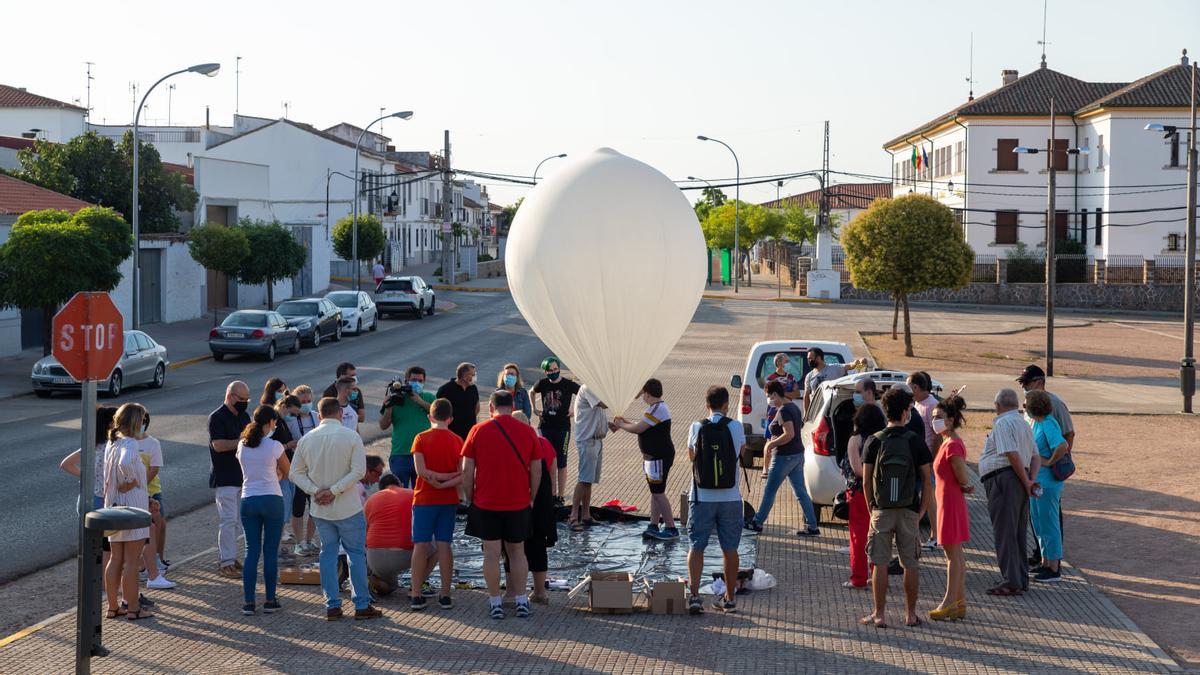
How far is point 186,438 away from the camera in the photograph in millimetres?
19641

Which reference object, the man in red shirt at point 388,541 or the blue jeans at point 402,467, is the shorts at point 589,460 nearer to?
the blue jeans at point 402,467

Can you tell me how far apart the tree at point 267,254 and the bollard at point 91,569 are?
34.7 metres

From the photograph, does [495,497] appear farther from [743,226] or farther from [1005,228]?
[743,226]

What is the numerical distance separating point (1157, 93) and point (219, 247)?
44.1m

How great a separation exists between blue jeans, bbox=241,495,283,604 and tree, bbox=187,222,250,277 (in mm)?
31939

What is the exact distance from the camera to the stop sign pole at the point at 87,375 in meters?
7.20

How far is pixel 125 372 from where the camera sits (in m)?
25.5

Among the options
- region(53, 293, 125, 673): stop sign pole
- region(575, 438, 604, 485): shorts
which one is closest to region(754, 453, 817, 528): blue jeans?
region(575, 438, 604, 485): shorts

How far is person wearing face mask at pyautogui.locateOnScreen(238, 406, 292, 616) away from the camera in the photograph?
31.7ft

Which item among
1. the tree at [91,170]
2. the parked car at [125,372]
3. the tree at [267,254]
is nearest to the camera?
the parked car at [125,372]

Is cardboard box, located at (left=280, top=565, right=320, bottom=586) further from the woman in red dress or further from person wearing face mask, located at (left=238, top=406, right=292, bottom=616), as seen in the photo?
the woman in red dress

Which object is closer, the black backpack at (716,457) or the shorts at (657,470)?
the black backpack at (716,457)

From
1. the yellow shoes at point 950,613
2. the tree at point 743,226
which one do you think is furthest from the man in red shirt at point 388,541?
the tree at point 743,226

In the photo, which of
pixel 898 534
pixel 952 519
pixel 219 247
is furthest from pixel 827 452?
pixel 219 247
